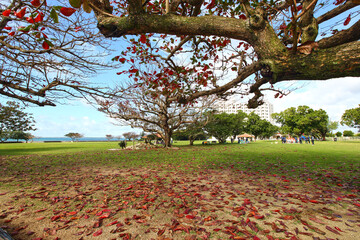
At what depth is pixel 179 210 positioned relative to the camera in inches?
122

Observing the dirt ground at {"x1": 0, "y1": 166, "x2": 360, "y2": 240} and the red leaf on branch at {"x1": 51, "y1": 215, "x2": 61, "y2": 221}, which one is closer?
the dirt ground at {"x1": 0, "y1": 166, "x2": 360, "y2": 240}

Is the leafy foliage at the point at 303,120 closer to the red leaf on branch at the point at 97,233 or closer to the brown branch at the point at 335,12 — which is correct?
the brown branch at the point at 335,12

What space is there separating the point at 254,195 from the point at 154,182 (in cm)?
281

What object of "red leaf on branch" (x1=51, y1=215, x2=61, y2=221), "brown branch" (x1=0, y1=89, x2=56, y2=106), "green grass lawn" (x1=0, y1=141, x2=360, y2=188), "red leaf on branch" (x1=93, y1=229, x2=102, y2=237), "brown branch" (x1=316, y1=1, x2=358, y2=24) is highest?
"brown branch" (x1=316, y1=1, x2=358, y2=24)

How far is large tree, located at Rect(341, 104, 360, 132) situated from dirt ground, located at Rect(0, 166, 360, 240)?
157 ft

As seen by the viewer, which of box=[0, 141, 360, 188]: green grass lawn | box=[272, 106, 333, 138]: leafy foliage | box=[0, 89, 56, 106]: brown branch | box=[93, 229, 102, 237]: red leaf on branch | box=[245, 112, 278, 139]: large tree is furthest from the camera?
box=[245, 112, 278, 139]: large tree

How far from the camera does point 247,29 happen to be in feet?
9.61

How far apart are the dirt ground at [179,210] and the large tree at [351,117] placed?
47.9m

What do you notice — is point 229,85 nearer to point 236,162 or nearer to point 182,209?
point 182,209

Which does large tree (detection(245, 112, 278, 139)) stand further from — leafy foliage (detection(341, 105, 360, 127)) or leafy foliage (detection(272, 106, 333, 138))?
leafy foliage (detection(341, 105, 360, 127))

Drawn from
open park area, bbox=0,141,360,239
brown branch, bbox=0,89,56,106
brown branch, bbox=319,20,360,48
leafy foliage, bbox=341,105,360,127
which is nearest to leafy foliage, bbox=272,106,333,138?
leafy foliage, bbox=341,105,360,127

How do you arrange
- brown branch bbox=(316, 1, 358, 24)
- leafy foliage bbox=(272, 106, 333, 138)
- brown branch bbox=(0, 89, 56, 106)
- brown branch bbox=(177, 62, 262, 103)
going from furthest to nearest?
leafy foliage bbox=(272, 106, 333, 138), brown branch bbox=(0, 89, 56, 106), brown branch bbox=(177, 62, 262, 103), brown branch bbox=(316, 1, 358, 24)

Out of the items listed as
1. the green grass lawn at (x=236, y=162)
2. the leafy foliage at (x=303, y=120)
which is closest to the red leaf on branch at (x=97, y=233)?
the green grass lawn at (x=236, y=162)

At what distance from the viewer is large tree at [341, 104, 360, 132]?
3656 centimetres
